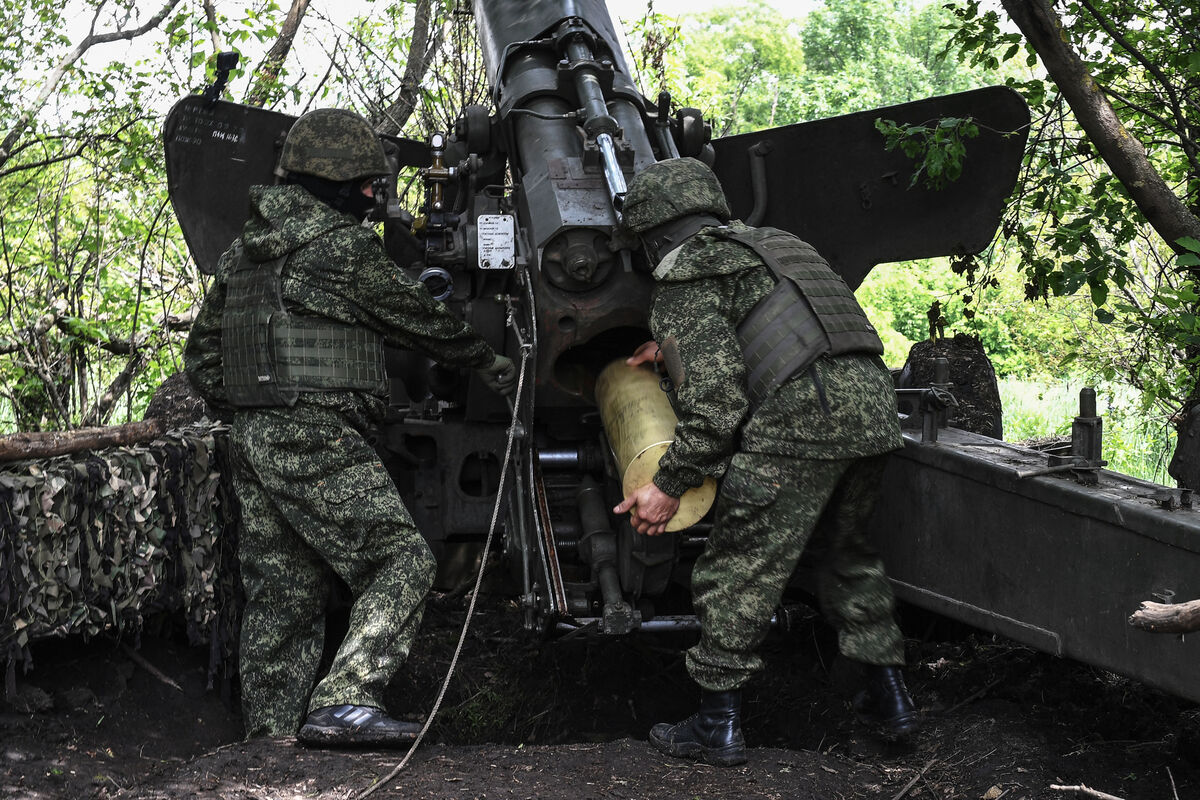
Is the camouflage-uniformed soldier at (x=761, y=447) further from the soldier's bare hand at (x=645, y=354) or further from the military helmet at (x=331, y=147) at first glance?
the military helmet at (x=331, y=147)

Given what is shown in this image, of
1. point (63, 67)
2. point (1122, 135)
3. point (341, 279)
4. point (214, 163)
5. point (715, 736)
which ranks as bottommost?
point (715, 736)

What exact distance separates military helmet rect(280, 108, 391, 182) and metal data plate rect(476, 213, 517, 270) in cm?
46

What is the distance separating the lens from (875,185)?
222 inches

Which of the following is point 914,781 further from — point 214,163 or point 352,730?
point 214,163

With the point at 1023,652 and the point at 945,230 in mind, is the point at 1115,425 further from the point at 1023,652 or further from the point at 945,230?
the point at 1023,652

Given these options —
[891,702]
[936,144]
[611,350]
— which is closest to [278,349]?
[611,350]

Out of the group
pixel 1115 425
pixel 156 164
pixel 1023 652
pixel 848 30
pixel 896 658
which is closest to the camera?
pixel 896 658

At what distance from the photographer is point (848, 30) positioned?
3050 cm

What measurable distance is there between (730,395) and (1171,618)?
1.71 metres

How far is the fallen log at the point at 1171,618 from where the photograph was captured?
2.25 m

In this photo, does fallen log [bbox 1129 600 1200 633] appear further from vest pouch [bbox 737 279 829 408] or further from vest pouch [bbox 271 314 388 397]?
vest pouch [bbox 271 314 388 397]

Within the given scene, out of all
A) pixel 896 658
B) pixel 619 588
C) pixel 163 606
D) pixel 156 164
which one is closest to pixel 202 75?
pixel 156 164

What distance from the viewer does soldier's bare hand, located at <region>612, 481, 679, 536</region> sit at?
12.7 ft

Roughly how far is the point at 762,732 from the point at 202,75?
5837 mm
